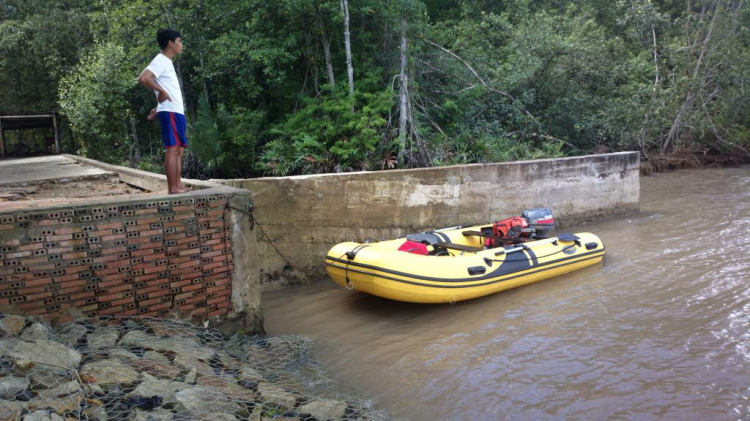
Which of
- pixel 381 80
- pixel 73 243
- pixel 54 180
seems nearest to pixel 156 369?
pixel 73 243

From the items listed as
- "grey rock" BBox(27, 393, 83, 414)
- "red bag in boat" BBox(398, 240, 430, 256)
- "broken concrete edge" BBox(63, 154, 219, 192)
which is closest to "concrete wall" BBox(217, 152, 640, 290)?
"broken concrete edge" BBox(63, 154, 219, 192)

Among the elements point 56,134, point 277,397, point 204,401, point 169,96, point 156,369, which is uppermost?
point 56,134

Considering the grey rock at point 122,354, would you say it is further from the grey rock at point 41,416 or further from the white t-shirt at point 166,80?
the white t-shirt at point 166,80

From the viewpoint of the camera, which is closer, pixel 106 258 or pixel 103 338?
pixel 103 338

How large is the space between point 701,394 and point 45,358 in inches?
197

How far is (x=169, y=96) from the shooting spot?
5133 mm

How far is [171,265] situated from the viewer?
5066mm

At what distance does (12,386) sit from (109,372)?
672 millimetres

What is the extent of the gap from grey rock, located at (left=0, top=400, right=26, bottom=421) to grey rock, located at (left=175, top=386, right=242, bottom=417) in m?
0.94

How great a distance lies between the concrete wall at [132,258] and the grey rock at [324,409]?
5.17 ft

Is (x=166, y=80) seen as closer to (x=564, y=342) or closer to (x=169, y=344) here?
(x=169, y=344)

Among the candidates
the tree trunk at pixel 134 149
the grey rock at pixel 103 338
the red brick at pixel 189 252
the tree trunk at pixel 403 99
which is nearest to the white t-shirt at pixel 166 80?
the red brick at pixel 189 252

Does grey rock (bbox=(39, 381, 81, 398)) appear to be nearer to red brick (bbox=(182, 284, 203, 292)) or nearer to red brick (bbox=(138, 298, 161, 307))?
red brick (bbox=(138, 298, 161, 307))

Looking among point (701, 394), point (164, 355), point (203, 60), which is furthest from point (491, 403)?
point (203, 60)
